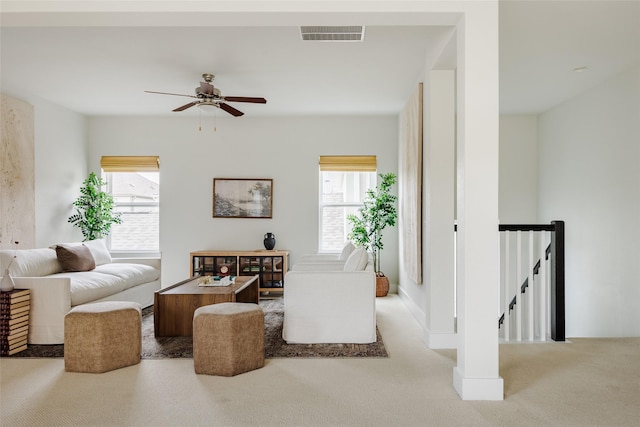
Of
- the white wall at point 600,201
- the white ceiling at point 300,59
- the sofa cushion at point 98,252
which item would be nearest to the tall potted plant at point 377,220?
the white ceiling at point 300,59

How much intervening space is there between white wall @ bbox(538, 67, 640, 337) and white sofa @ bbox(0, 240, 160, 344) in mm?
5390

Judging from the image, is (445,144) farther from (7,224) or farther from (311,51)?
(7,224)

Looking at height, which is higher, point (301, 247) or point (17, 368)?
point (301, 247)

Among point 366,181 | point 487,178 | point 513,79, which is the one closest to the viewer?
point 487,178

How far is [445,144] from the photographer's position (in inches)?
149

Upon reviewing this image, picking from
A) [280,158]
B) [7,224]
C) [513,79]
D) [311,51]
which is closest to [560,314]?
[513,79]

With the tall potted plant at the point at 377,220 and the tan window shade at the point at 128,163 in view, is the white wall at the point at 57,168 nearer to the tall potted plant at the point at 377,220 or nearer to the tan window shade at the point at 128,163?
the tan window shade at the point at 128,163

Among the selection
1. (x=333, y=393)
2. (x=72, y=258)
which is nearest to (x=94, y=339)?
(x=333, y=393)

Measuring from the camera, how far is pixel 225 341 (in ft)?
9.96

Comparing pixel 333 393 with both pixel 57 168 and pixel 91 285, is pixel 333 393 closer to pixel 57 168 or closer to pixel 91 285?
pixel 91 285

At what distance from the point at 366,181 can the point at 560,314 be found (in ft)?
11.7

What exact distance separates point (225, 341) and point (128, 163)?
4.64 m

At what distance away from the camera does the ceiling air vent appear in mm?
3436

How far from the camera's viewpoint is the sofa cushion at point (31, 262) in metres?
4.09
